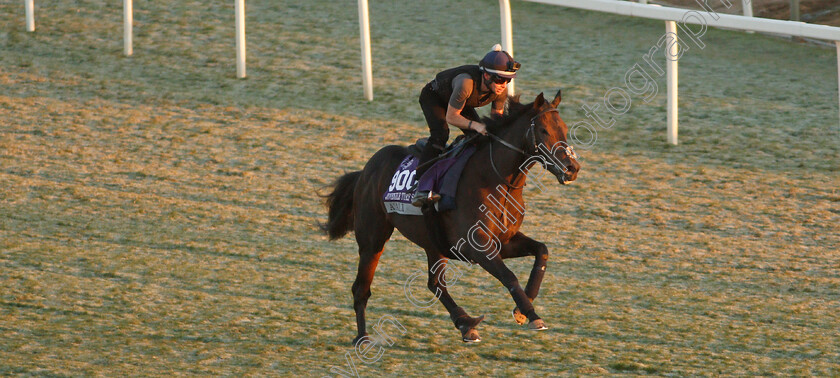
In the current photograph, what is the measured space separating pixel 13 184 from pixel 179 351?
409 cm

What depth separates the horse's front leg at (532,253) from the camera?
19.5 feet

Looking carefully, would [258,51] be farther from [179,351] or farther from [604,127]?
[179,351]

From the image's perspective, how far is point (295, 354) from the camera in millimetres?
6250

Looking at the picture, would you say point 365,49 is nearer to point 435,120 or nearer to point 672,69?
point 672,69

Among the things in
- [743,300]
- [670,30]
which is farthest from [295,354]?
[670,30]

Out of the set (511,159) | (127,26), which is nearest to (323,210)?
(511,159)

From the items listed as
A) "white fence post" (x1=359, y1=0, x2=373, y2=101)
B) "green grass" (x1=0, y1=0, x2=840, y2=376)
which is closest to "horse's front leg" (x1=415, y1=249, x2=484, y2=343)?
"green grass" (x1=0, y1=0, x2=840, y2=376)

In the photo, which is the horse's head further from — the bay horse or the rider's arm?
the rider's arm

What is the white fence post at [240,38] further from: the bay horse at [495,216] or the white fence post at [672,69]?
the bay horse at [495,216]

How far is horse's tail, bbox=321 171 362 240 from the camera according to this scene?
726 cm

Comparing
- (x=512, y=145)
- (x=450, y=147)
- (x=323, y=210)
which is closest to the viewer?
(x=512, y=145)

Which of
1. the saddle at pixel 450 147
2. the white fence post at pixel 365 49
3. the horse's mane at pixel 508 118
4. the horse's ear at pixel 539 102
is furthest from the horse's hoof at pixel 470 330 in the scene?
the white fence post at pixel 365 49

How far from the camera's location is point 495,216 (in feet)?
19.7

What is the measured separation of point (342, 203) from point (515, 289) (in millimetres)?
1950
